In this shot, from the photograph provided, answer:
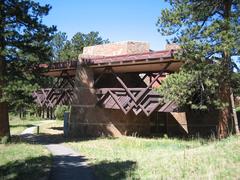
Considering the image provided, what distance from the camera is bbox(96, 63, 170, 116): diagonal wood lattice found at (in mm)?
22047

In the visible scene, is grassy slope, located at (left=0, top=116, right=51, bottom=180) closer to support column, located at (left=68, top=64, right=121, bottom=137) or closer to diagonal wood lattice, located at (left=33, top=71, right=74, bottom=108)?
support column, located at (left=68, top=64, right=121, bottom=137)

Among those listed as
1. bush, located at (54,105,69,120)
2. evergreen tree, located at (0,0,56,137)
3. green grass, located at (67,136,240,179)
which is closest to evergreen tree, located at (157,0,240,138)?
green grass, located at (67,136,240,179)

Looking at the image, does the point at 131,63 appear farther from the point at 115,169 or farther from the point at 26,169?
the point at 26,169

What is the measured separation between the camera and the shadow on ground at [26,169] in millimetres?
11678

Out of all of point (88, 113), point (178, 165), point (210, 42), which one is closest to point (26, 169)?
point (178, 165)

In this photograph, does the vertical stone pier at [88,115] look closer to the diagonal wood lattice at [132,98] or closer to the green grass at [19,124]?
the diagonal wood lattice at [132,98]

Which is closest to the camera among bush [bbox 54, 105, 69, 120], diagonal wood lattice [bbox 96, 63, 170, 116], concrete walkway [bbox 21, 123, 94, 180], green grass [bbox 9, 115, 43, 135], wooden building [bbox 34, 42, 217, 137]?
concrete walkway [bbox 21, 123, 94, 180]

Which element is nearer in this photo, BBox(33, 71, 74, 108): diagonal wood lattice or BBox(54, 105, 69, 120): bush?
BBox(33, 71, 74, 108): diagonal wood lattice

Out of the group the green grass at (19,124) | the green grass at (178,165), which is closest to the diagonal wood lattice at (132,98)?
the green grass at (178,165)

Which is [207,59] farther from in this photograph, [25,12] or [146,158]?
[25,12]

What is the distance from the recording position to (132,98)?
76.1 ft

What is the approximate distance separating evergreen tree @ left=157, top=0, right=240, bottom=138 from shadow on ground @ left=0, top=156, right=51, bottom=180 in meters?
6.70

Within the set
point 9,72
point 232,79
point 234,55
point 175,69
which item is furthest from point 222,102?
point 9,72

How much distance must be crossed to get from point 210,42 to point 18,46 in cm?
1115
